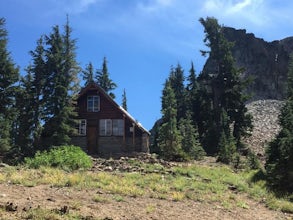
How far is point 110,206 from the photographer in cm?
1520

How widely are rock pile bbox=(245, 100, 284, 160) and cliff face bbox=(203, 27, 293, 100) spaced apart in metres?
7.39

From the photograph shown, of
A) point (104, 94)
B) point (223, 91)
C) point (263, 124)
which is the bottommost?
point (263, 124)

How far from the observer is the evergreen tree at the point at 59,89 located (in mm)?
36344

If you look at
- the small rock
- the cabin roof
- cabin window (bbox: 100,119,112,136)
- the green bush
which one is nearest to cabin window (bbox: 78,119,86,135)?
cabin window (bbox: 100,119,112,136)

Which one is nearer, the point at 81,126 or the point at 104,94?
the point at 104,94

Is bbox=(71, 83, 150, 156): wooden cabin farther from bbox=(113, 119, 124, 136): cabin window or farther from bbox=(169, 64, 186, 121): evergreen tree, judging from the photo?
bbox=(169, 64, 186, 121): evergreen tree

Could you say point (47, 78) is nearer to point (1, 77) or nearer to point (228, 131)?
point (1, 77)

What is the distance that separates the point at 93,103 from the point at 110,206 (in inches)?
1055

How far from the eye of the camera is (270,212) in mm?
17922

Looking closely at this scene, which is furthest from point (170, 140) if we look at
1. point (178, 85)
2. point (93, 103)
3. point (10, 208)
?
point (178, 85)

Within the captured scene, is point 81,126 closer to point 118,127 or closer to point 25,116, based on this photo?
point 118,127

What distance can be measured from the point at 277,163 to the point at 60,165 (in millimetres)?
11519

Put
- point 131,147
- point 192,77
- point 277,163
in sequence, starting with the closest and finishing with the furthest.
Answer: point 277,163 < point 131,147 < point 192,77

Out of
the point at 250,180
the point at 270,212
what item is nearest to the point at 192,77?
the point at 250,180
